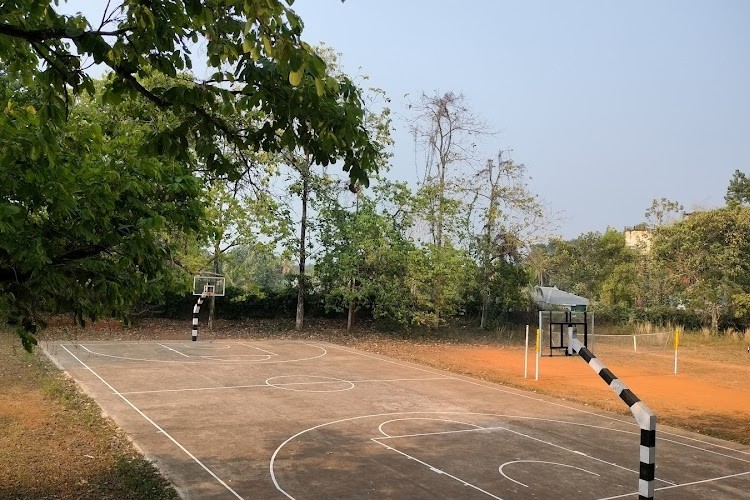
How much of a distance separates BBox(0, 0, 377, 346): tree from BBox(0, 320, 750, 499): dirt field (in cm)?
217

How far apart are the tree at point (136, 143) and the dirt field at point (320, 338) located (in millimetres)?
2175

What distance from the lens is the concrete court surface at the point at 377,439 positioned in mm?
6762

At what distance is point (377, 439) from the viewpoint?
8.62 metres

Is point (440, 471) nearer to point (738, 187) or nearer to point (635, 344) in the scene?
point (635, 344)

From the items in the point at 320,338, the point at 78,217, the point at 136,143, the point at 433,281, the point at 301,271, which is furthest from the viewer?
the point at 301,271

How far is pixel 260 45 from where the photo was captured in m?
2.97

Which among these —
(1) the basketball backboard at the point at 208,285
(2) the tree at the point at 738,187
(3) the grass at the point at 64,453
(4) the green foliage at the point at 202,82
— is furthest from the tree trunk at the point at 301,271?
(2) the tree at the point at 738,187

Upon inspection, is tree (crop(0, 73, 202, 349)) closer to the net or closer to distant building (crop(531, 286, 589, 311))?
the net

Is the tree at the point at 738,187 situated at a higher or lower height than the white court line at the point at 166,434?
higher

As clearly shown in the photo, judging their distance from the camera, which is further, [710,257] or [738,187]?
[738,187]

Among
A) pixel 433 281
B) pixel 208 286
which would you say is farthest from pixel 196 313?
pixel 433 281

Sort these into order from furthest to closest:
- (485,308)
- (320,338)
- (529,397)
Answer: (485,308) → (320,338) → (529,397)

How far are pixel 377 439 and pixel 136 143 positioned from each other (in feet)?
17.0

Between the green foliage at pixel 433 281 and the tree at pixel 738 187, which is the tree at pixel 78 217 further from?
the tree at pixel 738 187
